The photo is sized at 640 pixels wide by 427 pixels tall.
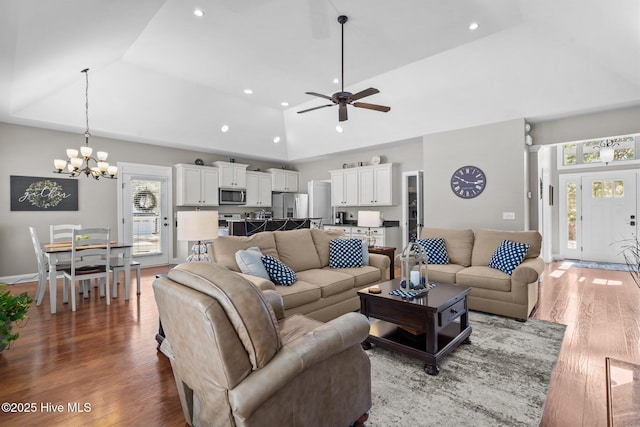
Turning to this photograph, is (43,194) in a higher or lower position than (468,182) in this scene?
lower

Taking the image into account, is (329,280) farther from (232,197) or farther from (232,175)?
(232,175)

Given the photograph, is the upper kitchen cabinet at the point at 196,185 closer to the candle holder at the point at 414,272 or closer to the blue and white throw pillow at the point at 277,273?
the blue and white throw pillow at the point at 277,273

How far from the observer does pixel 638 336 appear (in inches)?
120

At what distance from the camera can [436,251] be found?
4402 mm

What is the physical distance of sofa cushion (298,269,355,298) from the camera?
3277mm

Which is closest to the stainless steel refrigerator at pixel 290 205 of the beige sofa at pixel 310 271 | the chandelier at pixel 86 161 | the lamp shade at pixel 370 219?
the lamp shade at pixel 370 219

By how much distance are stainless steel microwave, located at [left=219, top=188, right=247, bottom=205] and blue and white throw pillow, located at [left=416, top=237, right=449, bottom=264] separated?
4948 millimetres

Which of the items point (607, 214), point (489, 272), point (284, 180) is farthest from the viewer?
point (284, 180)

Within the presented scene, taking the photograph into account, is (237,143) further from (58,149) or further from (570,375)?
(570,375)

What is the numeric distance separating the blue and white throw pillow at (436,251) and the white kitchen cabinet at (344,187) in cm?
330

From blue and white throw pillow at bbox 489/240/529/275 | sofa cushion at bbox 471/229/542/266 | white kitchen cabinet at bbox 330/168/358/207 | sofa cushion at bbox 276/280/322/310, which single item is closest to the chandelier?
sofa cushion at bbox 276/280/322/310

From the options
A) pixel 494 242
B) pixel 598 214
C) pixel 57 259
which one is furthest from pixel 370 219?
pixel 598 214

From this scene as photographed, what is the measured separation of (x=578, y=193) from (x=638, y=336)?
17.5 feet

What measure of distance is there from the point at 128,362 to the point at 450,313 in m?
2.68
